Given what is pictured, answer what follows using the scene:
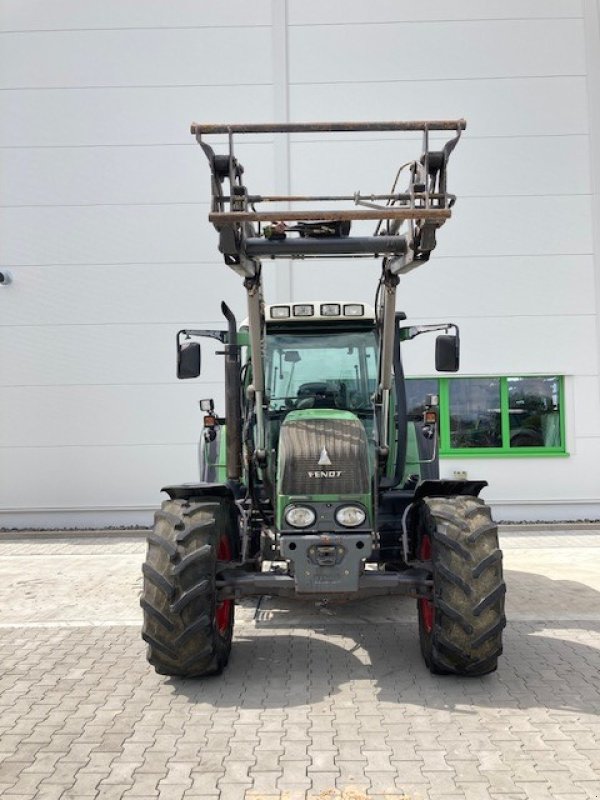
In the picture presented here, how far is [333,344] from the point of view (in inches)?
235

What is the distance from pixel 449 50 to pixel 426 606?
9.94 m

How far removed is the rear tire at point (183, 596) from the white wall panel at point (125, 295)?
23.3ft

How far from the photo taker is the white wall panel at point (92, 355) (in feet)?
37.6

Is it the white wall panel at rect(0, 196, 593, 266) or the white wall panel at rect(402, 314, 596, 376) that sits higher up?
the white wall panel at rect(0, 196, 593, 266)

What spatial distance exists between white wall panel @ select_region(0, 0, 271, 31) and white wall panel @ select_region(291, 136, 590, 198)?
7.59 ft

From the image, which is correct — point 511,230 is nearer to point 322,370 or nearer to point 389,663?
point 322,370

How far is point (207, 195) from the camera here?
11.6 m

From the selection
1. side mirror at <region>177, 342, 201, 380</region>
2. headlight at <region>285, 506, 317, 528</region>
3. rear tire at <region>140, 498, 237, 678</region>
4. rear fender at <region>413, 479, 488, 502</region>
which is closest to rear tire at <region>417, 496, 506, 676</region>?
rear fender at <region>413, 479, 488, 502</region>

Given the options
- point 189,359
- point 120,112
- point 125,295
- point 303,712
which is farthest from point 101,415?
point 303,712

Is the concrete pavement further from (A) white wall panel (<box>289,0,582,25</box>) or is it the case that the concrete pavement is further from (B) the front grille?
(A) white wall panel (<box>289,0,582,25</box>)

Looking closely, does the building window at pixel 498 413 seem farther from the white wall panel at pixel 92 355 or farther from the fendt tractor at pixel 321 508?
the fendt tractor at pixel 321 508

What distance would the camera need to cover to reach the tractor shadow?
4.47m

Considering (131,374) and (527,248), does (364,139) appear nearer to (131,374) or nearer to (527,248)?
(527,248)

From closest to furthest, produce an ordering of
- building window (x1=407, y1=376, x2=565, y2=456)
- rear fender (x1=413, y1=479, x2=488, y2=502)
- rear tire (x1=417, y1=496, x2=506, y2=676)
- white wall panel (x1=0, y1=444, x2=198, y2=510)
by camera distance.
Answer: rear tire (x1=417, y1=496, x2=506, y2=676), rear fender (x1=413, y1=479, x2=488, y2=502), white wall panel (x1=0, y1=444, x2=198, y2=510), building window (x1=407, y1=376, x2=565, y2=456)
